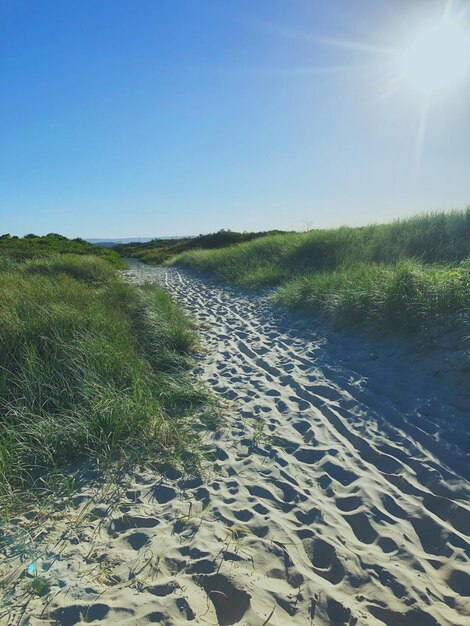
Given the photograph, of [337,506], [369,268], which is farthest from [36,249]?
[337,506]

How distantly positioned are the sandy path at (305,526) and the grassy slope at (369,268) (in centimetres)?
164

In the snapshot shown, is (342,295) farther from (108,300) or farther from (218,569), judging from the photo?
(218,569)

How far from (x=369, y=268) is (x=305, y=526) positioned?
6.71m

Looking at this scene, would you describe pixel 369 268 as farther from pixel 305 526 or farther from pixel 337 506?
pixel 305 526

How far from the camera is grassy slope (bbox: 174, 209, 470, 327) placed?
18.9 feet

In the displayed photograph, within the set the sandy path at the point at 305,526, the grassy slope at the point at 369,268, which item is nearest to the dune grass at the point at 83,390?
the sandy path at the point at 305,526

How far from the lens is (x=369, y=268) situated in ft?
27.8

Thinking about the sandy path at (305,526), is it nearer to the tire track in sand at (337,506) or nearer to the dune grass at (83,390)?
the tire track in sand at (337,506)

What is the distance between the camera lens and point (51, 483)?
2895 millimetres

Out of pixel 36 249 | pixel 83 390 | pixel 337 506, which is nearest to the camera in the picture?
pixel 337 506

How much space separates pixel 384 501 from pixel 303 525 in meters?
0.63

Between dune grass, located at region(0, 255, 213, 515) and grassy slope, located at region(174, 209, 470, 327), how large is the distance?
301cm

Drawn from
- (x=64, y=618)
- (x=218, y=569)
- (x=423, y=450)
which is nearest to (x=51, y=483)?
(x=64, y=618)

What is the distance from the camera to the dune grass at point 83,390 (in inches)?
128
